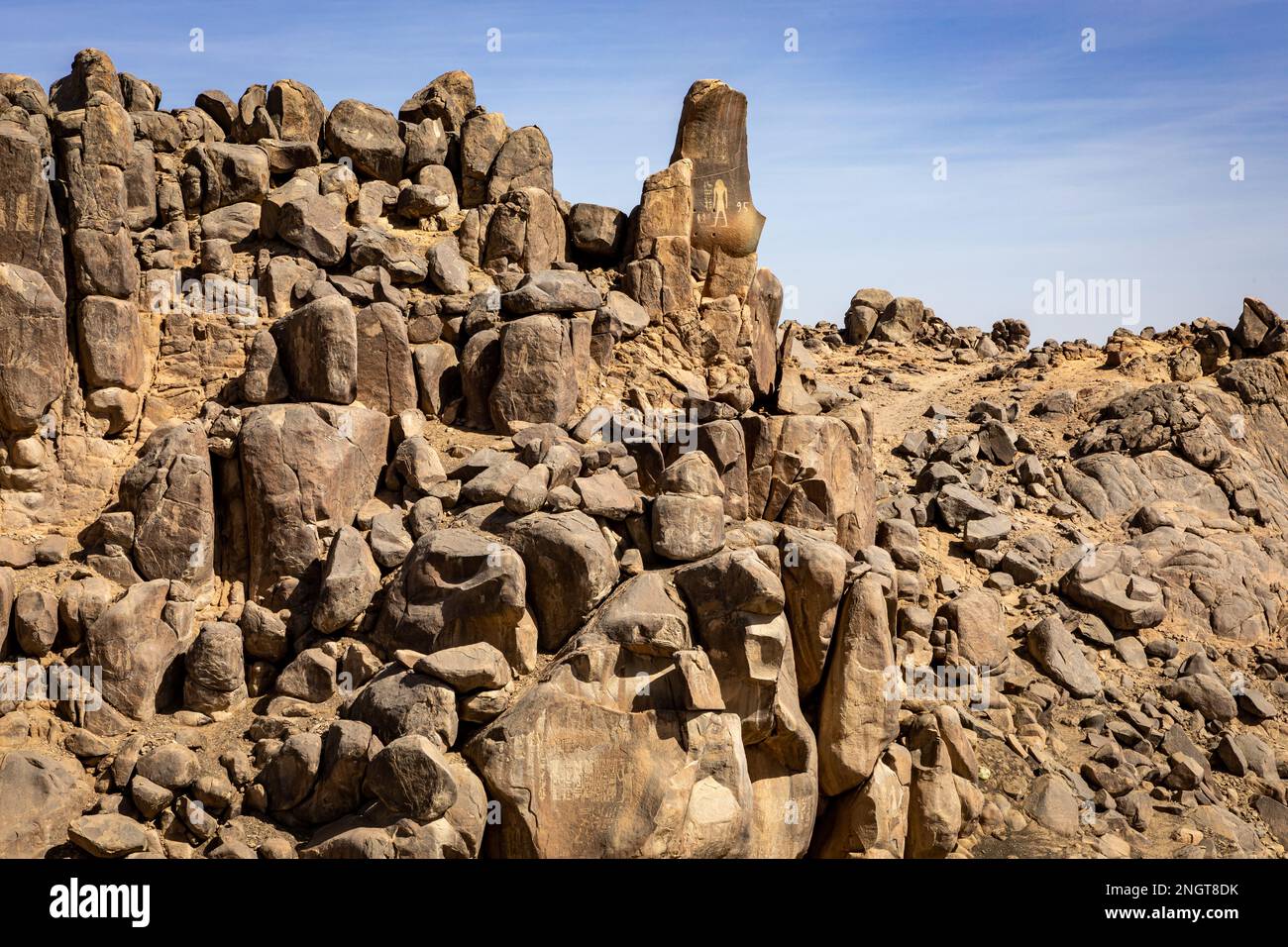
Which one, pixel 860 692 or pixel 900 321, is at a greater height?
pixel 900 321

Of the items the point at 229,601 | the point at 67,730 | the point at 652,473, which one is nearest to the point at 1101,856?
the point at 652,473

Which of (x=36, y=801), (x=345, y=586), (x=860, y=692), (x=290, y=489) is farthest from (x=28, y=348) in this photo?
(x=860, y=692)

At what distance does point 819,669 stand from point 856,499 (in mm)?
5099

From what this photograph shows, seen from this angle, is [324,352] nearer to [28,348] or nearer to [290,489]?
[290,489]

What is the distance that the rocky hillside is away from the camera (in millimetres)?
13555

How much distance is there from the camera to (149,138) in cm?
2108

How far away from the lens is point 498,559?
14.6 meters

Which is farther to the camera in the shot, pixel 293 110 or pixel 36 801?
pixel 293 110

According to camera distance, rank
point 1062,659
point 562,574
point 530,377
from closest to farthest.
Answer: point 562,574 < point 530,377 < point 1062,659

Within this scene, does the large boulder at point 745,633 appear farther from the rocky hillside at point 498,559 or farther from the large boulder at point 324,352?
the large boulder at point 324,352

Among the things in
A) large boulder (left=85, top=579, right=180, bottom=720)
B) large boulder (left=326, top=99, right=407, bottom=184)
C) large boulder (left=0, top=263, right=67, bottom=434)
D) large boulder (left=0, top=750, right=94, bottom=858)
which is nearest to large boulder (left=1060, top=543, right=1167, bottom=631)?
large boulder (left=326, top=99, right=407, bottom=184)

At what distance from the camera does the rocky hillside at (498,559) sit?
13555 millimetres

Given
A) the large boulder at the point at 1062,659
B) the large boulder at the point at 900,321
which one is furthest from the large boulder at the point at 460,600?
the large boulder at the point at 900,321

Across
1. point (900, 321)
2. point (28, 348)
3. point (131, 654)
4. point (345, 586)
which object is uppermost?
point (900, 321)
